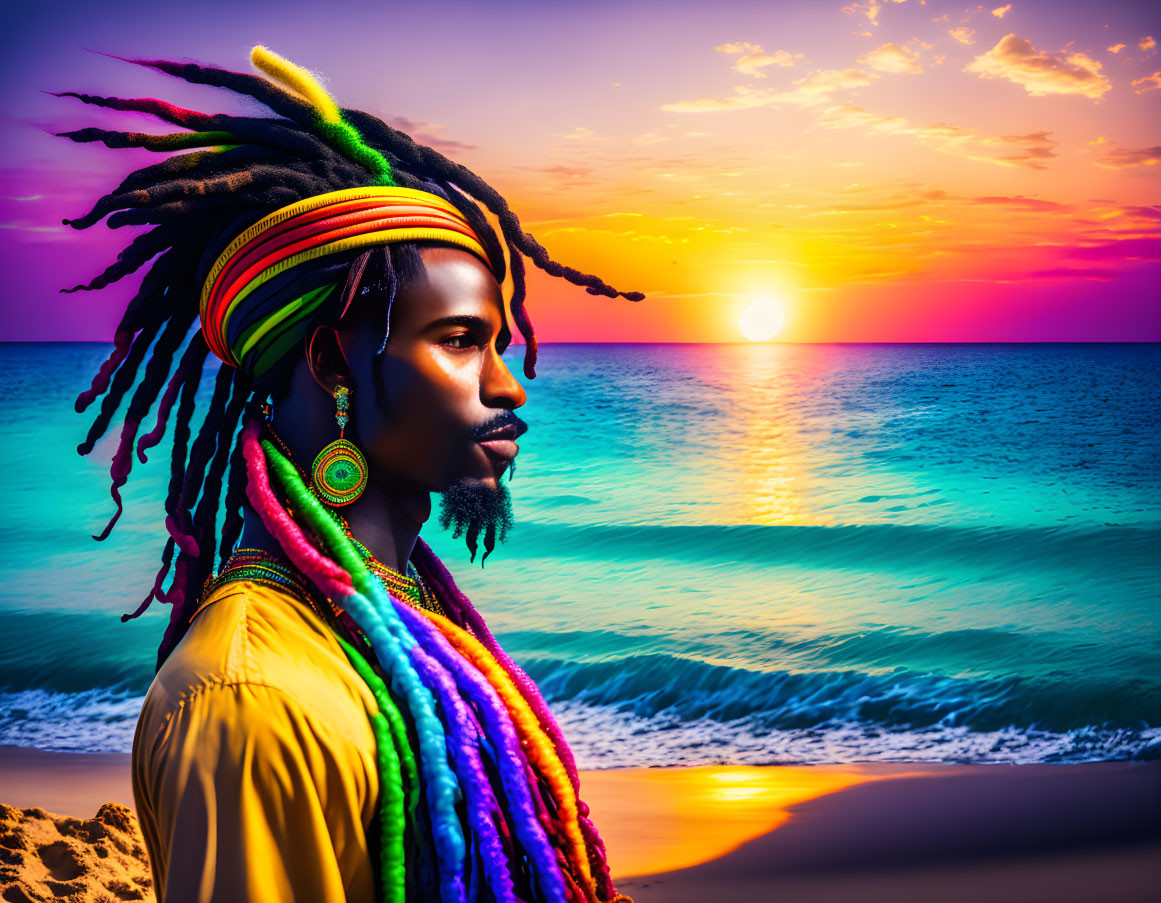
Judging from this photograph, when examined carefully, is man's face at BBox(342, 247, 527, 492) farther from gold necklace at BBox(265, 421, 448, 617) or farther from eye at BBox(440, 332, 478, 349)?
gold necklace at BBox(265, 421, 448, 617)

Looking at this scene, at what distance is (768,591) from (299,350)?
11.7 m

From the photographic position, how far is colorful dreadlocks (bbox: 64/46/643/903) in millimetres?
1508

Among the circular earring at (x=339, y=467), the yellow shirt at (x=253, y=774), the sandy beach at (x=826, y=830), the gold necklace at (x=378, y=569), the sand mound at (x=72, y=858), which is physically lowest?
the sandy beach at (x=826, y=830)

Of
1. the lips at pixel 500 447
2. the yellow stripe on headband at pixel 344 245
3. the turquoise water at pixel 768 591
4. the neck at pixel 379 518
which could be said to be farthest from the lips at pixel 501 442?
A: the turquoise water at pixel 768 591

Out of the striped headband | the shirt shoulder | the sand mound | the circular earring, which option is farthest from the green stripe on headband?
the sand mound

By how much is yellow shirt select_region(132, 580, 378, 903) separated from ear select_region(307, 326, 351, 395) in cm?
48

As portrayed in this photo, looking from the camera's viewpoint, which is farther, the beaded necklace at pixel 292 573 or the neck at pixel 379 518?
the neck at pixel 379 518

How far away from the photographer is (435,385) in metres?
1.74

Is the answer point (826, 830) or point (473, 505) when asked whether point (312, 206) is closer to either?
point (473, 505)

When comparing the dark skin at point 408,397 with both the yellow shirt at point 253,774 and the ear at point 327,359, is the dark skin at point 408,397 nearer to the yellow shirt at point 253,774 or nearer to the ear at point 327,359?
the ear at point 327,359

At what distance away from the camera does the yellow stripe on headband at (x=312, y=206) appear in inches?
67.1

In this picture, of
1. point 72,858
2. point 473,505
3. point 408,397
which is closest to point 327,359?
point 408,397

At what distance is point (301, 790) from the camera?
131 cm

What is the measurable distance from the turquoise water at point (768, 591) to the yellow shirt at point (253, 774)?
220 inches
